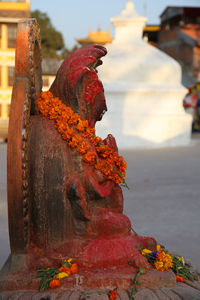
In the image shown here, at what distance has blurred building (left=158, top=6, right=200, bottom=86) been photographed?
786 inches

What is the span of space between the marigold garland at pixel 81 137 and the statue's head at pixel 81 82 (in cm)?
6

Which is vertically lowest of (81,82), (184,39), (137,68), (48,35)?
(48,35)

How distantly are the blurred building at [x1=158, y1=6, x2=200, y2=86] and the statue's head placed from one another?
17.1 meters

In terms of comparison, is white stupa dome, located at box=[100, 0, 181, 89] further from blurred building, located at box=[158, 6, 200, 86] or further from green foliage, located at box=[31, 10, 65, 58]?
green foliage, located at box=[31, 10, 65, 58]

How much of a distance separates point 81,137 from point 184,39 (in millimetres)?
19095

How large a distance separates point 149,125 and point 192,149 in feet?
3.76

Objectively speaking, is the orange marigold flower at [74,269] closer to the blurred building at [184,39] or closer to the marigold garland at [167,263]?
the marigold garland at [167,263]

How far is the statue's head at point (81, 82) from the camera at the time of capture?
2.71m

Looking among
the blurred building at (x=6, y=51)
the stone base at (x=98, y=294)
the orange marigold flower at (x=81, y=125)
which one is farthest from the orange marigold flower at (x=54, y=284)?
the blurred building at (x=6, y=51)

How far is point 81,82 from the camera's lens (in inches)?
107

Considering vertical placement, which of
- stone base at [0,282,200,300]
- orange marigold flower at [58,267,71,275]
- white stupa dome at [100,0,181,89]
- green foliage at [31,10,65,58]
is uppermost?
orange marigold flower at [58,267,71,275]

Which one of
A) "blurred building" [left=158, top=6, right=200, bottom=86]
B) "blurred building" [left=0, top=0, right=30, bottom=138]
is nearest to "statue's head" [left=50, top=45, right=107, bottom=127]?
"blurred building" [left=0, top=0, right=30, bottom=138]

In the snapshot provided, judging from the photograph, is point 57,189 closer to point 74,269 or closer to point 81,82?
point 74,269

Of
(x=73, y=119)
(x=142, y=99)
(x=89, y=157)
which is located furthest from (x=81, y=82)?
(x=142, y=99)
